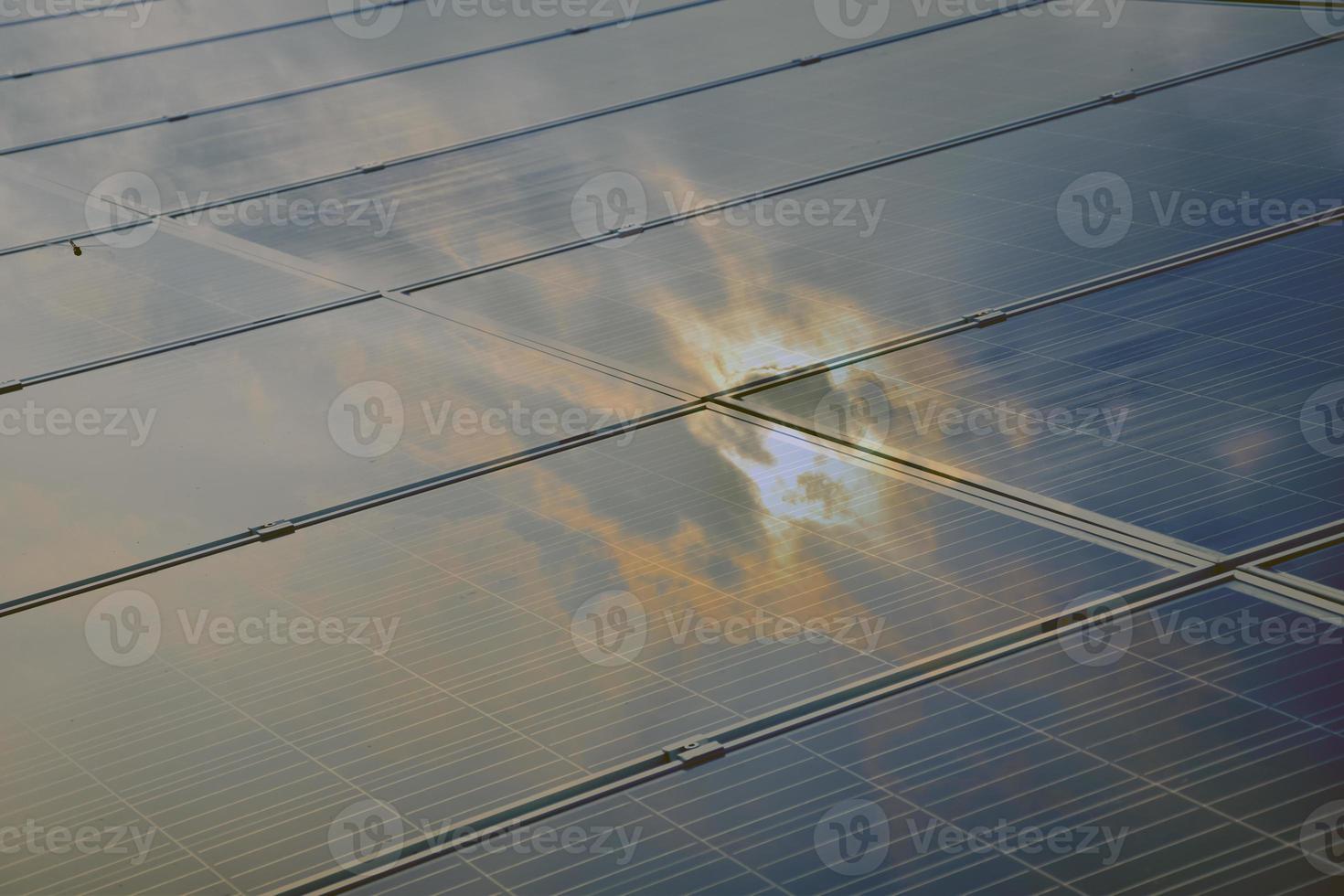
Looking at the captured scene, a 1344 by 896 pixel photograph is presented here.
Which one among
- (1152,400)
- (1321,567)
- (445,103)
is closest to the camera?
(1321,567)

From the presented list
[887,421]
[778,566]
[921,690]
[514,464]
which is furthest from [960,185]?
[921,690]

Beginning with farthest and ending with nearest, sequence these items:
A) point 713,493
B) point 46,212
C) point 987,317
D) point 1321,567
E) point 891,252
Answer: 1. point 46,212
2. point 891,252
3. point 987,317
4. point 713,493
5. point 1321,567

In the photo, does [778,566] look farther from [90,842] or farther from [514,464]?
[90,842]

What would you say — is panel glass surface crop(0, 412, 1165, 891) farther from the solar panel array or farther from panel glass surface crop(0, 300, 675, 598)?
panel glass surface crop(0, 300, 675, 598)

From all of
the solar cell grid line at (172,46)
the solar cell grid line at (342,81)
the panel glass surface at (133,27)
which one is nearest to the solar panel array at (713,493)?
the solar cell grid line at (342,81)

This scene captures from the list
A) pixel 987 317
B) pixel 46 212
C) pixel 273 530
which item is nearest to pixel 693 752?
pixel 273 530

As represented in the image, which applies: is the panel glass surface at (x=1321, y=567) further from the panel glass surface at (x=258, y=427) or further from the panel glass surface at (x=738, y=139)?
the panel glass surface at (x=738, y=139)

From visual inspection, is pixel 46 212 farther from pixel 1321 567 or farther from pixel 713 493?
pixel 1321 567

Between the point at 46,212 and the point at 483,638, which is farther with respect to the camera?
the point at 46,212

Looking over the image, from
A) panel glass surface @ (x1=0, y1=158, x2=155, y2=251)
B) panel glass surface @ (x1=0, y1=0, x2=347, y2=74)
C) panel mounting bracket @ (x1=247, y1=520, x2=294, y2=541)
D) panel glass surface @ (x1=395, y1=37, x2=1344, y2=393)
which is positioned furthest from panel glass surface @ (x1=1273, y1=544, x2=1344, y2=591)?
panel glass surface @ (x1=0, y1=0, x2=347, y2=74)
